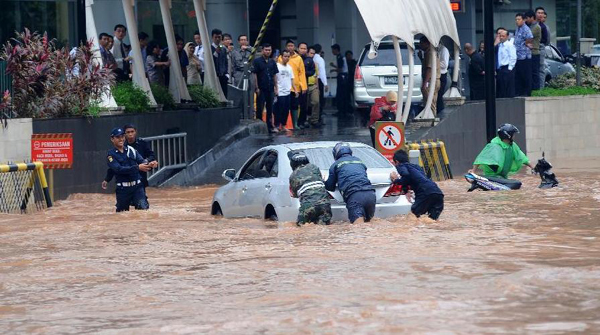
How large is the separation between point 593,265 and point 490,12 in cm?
1296

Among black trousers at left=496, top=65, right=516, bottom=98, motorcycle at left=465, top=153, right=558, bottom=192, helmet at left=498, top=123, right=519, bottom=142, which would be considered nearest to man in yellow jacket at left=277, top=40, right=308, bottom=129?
black trousers at left=496, top=65, right=516, bottom=98

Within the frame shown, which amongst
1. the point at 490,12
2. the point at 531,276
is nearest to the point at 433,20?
the point at 490,12

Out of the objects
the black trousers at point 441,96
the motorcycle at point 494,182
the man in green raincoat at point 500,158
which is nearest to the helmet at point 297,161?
the motorcycle at point 494,182

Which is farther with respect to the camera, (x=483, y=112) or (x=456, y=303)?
(x=483, y=112)

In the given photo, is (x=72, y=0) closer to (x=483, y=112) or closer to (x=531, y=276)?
(x=483, y=112)

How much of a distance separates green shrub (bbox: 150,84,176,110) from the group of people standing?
7.01 metres

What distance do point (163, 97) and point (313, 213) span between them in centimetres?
1085

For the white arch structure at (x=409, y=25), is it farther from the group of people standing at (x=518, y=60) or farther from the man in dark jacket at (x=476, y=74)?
the man in dark jacket at (x=476, y=74)

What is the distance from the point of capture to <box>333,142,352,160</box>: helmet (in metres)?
16.9

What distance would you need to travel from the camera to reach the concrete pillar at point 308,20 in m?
41.4

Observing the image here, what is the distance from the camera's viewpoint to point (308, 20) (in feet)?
136

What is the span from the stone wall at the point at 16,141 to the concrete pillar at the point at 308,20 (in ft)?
67.7

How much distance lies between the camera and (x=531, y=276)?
12602 mm

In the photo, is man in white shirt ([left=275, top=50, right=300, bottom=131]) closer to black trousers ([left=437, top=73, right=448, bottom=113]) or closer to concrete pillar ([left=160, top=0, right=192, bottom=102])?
concrete pillar ([left=160, top=0, right=192, bottom=102])
